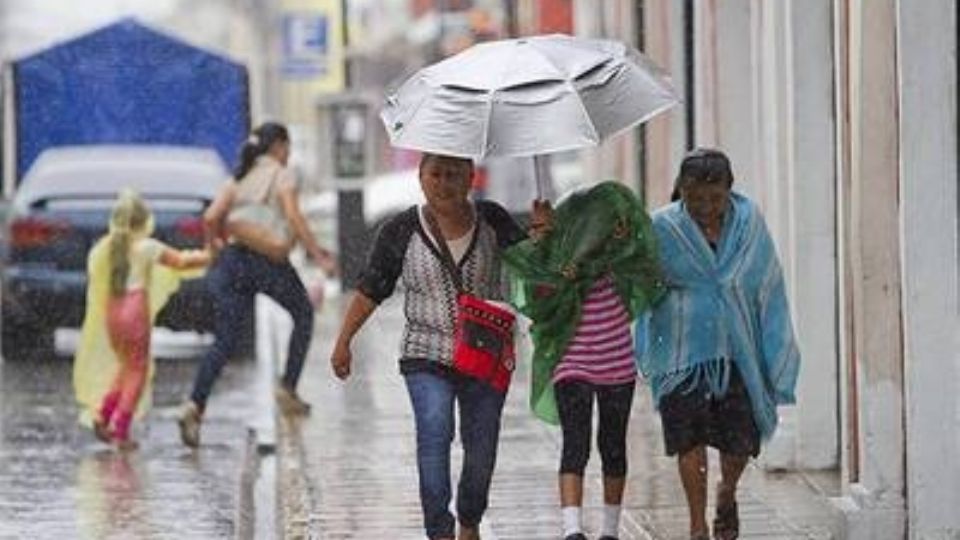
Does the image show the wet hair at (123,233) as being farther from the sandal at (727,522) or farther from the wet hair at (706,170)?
the wet hair at (706,170)

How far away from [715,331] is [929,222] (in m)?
0.87

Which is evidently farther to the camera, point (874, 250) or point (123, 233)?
point (123, 233)

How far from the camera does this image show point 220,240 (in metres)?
15.6

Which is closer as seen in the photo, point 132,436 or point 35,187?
point 132,436

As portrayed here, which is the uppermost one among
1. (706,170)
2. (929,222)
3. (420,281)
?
(706,170)

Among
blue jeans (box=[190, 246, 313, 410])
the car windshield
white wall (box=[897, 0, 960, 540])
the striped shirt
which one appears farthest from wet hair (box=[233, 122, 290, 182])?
white wall (box=[897, 0, 960, 540])

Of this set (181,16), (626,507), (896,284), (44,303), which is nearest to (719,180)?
(896,284)

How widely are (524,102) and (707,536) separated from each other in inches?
74.2

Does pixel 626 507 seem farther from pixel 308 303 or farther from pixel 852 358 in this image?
pixel 308 303

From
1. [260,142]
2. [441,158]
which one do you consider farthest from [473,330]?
[260,142]

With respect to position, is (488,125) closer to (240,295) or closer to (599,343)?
(599,343)

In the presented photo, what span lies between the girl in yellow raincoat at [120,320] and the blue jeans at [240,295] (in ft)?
0.96

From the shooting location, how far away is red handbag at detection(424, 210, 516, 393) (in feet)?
32.3

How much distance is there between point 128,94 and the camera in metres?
29.0
